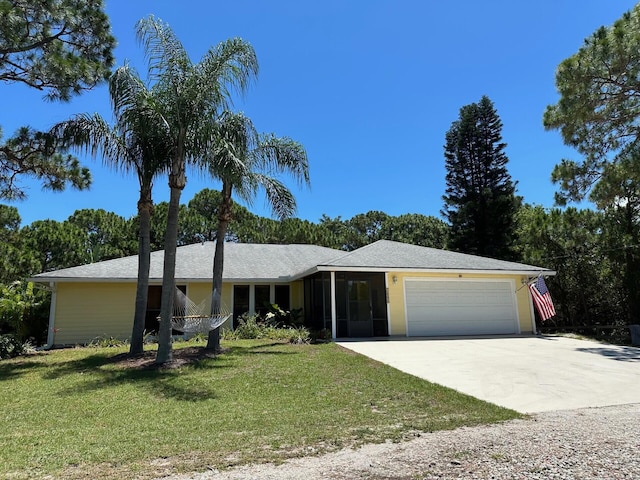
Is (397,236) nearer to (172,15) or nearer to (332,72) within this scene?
(332,72)

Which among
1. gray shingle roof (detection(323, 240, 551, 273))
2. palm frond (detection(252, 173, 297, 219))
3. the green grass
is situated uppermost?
palm frond (detection(252, 173, 297, 219))

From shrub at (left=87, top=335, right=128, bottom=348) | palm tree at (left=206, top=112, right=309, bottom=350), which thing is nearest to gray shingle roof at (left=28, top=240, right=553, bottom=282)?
shrub at (left=87, top=335, right=128, bottom=348)

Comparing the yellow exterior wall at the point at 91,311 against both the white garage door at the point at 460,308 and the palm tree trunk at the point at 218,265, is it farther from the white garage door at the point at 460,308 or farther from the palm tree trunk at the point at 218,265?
the white garage door at the point at 460,308

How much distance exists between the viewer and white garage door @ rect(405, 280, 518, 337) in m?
13.7

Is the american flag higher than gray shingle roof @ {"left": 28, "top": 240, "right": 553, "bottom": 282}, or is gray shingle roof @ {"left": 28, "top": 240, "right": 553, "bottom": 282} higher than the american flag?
gray shingle roof @ {"left": 28, "top": 240, "right": 553, "bottom": 282}

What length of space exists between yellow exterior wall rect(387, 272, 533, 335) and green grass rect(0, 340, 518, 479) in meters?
5.09

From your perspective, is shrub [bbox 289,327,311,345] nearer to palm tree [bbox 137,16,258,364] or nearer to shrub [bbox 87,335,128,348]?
palm tree [bbox 137,16,258,364]

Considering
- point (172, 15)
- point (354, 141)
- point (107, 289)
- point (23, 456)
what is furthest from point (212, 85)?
point (354, 141)

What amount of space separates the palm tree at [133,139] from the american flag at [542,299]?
40.3ft

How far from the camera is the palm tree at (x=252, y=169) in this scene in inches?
398

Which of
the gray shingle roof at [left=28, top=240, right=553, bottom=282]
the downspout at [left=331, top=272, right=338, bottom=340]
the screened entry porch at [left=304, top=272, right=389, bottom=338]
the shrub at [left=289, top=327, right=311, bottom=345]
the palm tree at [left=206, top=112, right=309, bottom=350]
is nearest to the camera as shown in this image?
the palm tree at [left=206, top=112, right=309, bottom=350]

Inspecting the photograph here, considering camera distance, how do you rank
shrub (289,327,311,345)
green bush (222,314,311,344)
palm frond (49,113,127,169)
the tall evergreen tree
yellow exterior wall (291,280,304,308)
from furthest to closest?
the tall evergreen tree
yellow exterior wall (291,280,304,308)
green bush (222,314,311,344)
shrub (289,327,311,345)
palm frond (49,113,127,169)

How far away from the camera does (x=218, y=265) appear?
10391mm

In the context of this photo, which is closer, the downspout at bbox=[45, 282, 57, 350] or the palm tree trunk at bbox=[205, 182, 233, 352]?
the palm tree trunk at bbox=[205, 182, 233, 352]
